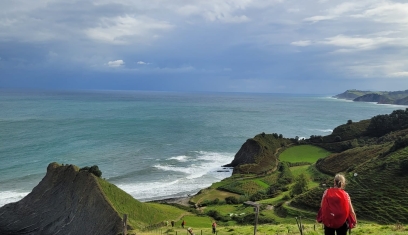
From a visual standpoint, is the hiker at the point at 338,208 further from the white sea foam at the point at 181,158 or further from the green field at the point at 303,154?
the green field at the point at 303,154

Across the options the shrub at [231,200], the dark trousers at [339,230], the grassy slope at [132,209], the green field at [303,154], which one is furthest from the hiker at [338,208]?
the green field at [303,154]

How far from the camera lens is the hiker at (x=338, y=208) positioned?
27.1ft

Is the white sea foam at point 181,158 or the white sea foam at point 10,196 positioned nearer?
the white sea foam at point 10,196

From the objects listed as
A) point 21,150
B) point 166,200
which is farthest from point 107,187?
point 21,150

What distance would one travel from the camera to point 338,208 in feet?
27.1

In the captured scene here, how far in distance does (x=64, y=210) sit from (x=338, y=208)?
3857 centimetres

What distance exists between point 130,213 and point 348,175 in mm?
37245

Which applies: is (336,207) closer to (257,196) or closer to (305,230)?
(305,230)

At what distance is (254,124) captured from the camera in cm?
16100

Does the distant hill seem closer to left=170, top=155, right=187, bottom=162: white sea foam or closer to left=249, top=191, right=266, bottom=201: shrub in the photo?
left=249, top=191, right=266, bottom=201: shrub

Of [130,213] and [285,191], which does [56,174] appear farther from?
[285,191]

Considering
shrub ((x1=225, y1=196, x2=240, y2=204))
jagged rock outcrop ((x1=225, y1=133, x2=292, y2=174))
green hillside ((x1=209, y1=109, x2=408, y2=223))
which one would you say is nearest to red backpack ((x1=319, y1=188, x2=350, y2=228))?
green hillside ((x1=209, y1=109, x2=408, y2=223))

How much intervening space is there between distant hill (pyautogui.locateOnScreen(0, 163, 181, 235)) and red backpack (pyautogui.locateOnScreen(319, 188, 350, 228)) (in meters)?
30.0

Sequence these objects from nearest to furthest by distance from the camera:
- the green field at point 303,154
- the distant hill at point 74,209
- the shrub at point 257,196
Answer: the distant hill at point 74,209 < the shrub at point 257,196 < the green field at point 303,154
